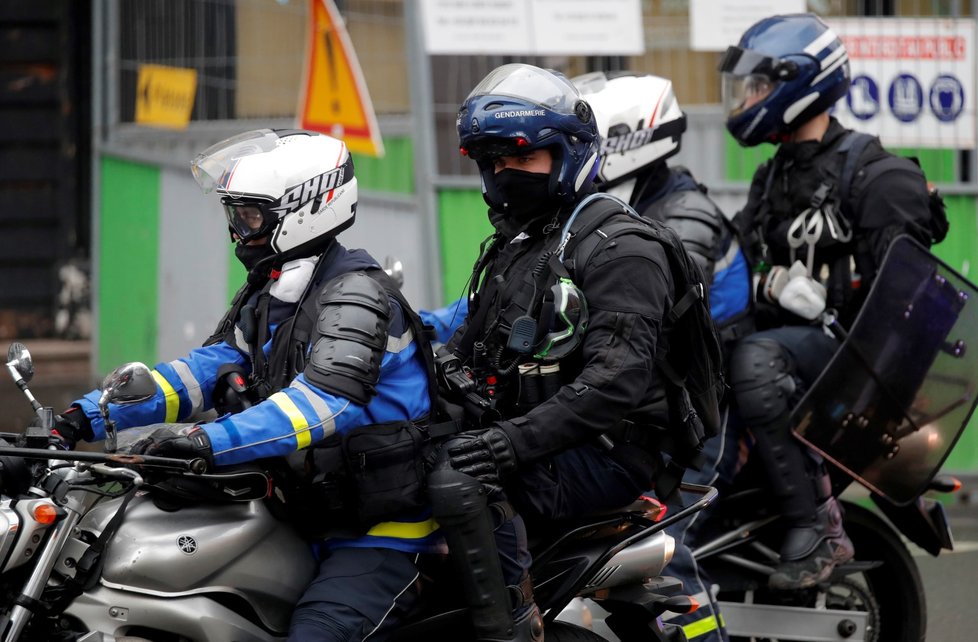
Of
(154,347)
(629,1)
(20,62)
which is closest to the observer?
(629,1)

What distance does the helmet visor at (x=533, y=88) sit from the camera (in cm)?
363

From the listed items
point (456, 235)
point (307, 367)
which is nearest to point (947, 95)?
point (456, 235)

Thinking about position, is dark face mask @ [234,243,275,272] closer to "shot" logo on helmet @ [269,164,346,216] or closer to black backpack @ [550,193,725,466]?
"shot" logo on helmet @ [269,164,346,216]

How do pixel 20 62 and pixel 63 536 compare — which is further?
pixel 20 62

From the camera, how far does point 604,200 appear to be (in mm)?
3750

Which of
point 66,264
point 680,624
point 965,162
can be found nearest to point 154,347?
point 66,264

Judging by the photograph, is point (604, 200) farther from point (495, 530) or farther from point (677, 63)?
point (677, 63)

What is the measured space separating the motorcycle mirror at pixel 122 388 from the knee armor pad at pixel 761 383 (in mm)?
2004

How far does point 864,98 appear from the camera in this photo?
764cm

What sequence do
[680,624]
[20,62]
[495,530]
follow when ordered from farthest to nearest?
1. [20,62]
2. [680,624]
3. [495,530]

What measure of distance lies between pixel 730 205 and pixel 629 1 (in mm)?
1178

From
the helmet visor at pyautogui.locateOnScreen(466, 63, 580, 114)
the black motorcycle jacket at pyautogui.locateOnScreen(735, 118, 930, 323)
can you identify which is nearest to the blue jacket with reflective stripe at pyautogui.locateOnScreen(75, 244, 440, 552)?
the helmet visor at pyautogui.locateOnScreen(466, 63, 580, 114)

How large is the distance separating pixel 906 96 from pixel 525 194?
452cm

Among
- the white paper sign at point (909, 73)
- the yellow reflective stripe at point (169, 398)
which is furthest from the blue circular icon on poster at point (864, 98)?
the yellow reflective stripe at point (169, 398)
